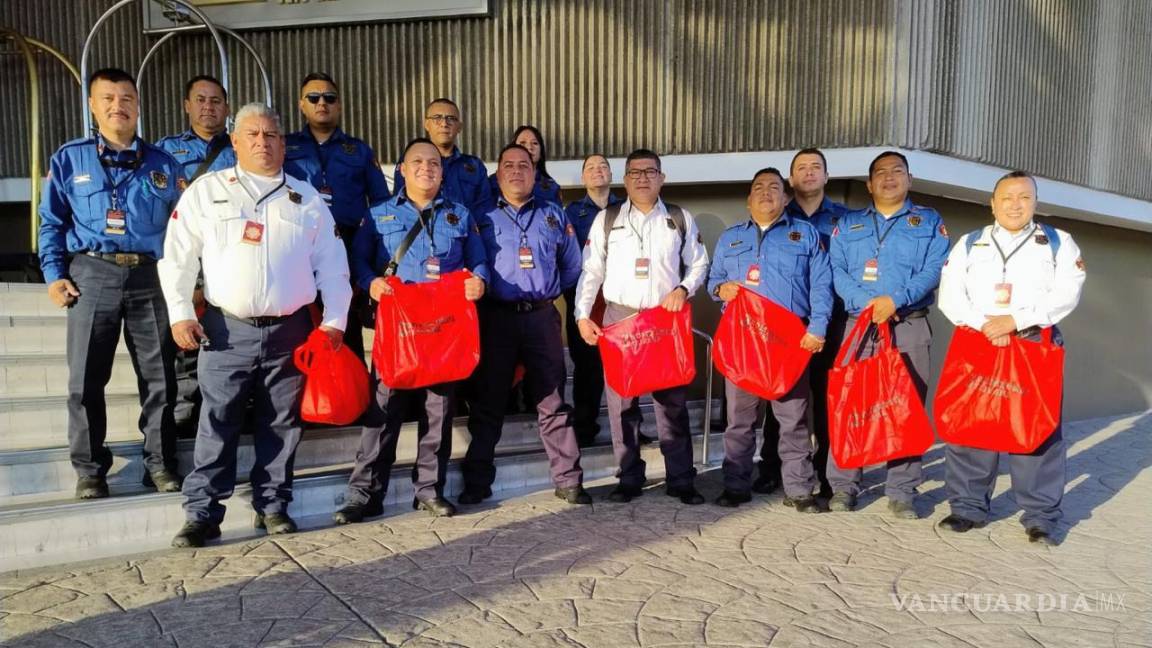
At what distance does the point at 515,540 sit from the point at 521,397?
1.93 metres

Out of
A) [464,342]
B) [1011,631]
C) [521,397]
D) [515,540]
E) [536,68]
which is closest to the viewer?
[1011,631]

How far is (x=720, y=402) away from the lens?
6590 mm

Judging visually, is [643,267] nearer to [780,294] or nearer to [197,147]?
[780,294]

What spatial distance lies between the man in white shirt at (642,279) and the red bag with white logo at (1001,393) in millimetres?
1367

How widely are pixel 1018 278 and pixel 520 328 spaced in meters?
2.49

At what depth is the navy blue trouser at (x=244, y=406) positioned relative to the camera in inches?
150

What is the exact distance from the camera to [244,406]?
3.94 meters

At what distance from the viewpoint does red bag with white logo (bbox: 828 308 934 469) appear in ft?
14.2

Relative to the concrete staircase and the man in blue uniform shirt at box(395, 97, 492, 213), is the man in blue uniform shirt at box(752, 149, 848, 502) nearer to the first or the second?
the concrete staircase

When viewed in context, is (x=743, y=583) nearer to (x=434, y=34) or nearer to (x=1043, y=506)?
(x=1043, y=506)

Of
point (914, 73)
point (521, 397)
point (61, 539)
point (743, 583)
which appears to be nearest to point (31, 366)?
point (61, 539)

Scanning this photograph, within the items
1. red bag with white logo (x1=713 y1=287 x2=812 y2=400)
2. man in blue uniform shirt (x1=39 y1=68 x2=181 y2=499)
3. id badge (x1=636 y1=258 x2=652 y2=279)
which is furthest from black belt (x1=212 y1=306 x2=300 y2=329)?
red bag with white logo (x1=713 y1=287 x2=812 y2=400)

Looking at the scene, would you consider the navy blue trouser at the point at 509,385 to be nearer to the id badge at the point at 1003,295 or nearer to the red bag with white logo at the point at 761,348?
the red bag with white logo at the point at 761,348

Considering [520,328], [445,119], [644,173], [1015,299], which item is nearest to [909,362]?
[1015,299]
